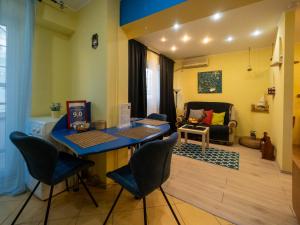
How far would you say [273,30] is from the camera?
289 centimetres

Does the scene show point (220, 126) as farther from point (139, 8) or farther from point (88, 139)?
point (88, 139)

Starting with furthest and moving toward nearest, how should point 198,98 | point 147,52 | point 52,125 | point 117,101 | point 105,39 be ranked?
1. point 198,98
2. point 147,52
3. point 117,101
4. point 105,39
5. point 52,125

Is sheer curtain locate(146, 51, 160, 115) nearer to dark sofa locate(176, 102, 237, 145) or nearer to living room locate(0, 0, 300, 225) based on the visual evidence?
living room locate(0, 0, 300, 225)

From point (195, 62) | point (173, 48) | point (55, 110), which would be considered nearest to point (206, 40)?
point (173, 48)

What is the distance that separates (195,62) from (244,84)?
1.47 m

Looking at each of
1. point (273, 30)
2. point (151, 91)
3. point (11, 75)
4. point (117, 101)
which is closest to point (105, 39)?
point (117, 101)

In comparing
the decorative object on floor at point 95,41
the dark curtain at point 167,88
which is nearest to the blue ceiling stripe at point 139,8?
the decorative object on floor at point 95,41

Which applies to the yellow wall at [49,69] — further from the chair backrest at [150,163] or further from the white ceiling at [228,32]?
the chair backrest at [150,163]

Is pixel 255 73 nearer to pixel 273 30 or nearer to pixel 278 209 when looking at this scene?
pixel 273 30

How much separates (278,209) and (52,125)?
2520 mm

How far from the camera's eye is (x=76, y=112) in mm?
1828

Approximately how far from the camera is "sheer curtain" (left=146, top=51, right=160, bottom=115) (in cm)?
393

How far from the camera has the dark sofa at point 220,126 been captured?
3.62 m

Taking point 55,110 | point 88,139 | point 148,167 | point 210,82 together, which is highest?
point 210,82
